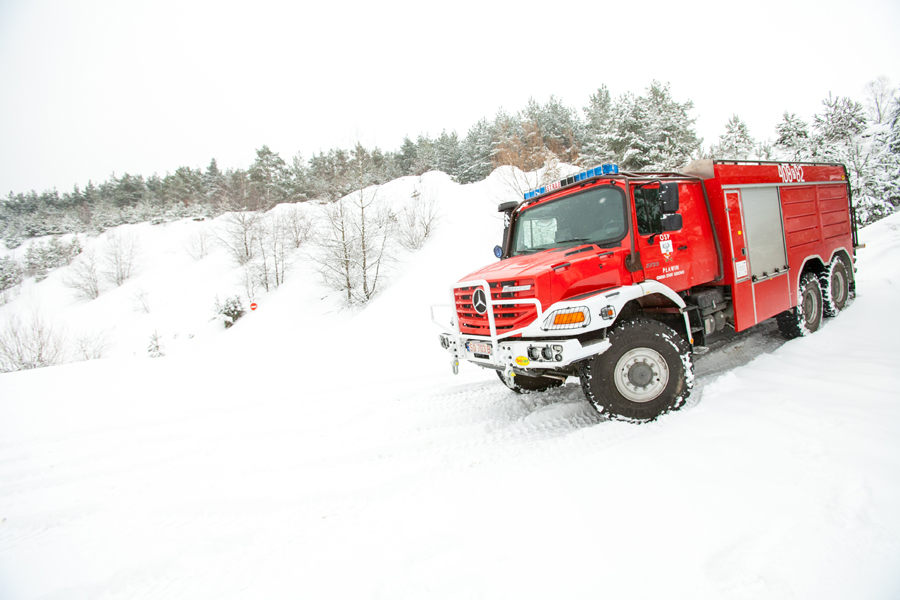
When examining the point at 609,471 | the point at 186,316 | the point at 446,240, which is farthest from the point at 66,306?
the point at 609,471

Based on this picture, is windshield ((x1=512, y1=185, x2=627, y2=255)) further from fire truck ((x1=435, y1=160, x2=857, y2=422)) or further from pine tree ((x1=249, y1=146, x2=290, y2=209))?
pine tree ((x1=249, y1=146, x2=290, y2=209))

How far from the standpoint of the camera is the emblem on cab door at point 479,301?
4004mm

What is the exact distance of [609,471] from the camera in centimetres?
298

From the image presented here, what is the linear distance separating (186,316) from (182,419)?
23.9 m

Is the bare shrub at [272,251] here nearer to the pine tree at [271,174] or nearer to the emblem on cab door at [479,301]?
the pine tree at [271,174]

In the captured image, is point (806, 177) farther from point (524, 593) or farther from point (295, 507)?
point (295, 507)

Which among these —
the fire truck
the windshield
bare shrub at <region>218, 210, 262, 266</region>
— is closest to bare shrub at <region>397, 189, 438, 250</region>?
bare shrub at <region>218, 210, 262, 266</region>

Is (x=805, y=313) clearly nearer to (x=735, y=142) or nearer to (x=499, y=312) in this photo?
(x=499, y=312)

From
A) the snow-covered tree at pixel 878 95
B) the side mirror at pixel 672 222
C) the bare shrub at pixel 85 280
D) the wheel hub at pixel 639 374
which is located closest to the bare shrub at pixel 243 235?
the bare shrub at pixel 85 280

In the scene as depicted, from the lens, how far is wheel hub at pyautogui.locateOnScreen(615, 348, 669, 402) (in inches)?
153

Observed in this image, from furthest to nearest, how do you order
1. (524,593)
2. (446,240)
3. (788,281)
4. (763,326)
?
(446,240), (763,326), (788,281), (524,593)

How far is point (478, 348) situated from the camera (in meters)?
4.06

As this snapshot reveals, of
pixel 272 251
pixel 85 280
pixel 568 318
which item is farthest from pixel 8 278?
pixel 568 318

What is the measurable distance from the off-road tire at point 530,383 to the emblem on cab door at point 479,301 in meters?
1.39
